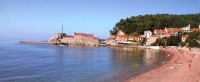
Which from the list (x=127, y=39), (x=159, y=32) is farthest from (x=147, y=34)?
(x=127, y=39)

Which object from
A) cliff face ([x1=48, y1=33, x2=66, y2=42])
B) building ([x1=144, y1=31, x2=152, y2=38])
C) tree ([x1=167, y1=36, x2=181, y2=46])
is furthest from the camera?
cliff face ([x1=48, y1=33, x2=66, y2=42])

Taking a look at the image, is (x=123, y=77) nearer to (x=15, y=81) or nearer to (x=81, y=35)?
(x=15, y=81)

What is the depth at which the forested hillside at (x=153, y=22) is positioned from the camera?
127 m

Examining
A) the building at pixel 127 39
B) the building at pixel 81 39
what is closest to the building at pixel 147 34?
the building at pixel 127 39

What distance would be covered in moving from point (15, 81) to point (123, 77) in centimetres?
1034

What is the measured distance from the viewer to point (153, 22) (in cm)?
12975

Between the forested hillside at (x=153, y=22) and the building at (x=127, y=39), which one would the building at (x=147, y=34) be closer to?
the building at (x=127, y=39)

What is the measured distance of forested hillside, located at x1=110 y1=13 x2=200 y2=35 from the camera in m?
127

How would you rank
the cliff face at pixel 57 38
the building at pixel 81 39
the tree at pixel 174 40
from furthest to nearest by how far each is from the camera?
the cliff face at pixel 57 38 < the building at pixel 81 39 < the tree at pixel 174 40

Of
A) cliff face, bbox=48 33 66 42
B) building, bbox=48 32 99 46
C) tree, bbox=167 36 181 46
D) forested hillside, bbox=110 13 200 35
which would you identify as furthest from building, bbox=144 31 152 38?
cliff face, bbox=48 33 66 42

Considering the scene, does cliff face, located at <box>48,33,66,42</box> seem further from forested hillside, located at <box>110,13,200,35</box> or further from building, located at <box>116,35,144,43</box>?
building, located at <box>116,35,144,43</box>

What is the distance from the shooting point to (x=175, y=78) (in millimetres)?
26391

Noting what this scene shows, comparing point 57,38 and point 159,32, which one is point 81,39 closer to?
point 57,38

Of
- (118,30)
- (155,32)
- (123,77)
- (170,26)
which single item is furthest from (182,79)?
(118,30)
